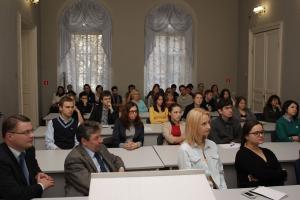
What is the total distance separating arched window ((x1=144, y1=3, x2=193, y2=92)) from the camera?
1049 centimetres

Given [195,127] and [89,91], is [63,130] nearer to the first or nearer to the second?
[195,127]

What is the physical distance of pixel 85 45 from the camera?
33.9 ft

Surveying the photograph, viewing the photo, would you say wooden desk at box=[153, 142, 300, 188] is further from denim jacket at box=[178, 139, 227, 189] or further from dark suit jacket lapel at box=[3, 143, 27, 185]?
dark suit jacket lapel at box=[3, 143, 27, 185]

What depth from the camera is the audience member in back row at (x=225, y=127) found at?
4731 mm

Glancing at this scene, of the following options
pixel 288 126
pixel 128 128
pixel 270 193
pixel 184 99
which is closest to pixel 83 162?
pixel 270 193

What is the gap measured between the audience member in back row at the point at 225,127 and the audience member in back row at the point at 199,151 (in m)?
1.61

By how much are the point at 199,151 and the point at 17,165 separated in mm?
1493

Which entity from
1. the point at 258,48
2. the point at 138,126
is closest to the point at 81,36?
the point at 258,48

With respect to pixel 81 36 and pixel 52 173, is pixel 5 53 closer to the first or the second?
pixel 52 173

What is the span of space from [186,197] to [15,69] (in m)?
6.03

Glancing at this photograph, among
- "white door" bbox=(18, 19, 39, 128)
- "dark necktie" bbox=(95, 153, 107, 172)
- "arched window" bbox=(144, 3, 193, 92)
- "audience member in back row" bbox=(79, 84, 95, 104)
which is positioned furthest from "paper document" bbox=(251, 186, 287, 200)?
"arched window" bbox=(144, 3, 193, 92)

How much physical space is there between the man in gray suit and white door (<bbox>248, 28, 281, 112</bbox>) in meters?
6.07

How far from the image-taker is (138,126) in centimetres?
464

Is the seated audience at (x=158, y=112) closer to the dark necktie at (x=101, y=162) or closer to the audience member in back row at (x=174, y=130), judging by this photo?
the audience member in back row at (x=174, y=130)
